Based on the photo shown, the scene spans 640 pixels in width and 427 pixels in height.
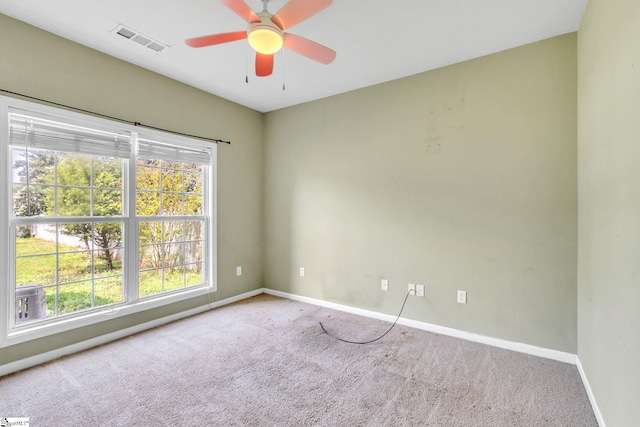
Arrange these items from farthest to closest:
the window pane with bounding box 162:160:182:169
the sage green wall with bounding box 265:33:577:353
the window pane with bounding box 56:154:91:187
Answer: the window pane with bounding box 162:160:182:169 → the window pane with bounding box 56:154:91:187 → the sage green wall with bounding box 265:33:577:353

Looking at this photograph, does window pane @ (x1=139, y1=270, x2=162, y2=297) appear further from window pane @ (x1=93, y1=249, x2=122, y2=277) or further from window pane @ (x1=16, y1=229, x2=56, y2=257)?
window pane @ (x1=16, y1=229, x2=56, y2=257)

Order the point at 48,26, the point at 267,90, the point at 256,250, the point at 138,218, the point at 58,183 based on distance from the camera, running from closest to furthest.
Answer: the point at 48,26, the point at 58,183, the point at 138,218, the point at 267,90, the point at 256,250

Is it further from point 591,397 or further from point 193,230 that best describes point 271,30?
point 591,397

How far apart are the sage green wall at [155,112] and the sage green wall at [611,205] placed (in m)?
3.53

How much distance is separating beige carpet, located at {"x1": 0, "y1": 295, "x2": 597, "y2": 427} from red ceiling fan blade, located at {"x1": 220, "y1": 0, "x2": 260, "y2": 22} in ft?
7.64

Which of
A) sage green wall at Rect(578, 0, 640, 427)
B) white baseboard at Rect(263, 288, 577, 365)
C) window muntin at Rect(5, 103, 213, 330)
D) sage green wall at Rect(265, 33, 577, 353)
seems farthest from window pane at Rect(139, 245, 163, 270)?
sage green wall at Rect(578, 0, 640, 427)

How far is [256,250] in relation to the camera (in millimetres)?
4234

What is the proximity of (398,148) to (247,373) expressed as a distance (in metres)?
2.56

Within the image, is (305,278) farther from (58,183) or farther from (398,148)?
(58,183)

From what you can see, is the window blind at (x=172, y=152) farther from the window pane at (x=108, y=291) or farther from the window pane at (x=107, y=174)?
the window pane at (x=108, y=291)

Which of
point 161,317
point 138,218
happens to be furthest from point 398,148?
point 161,317

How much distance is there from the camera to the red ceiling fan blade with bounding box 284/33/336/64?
71.7 inches

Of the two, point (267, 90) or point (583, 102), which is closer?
point (583, 102)

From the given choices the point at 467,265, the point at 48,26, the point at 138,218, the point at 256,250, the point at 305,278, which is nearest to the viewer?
the point at 48,26
